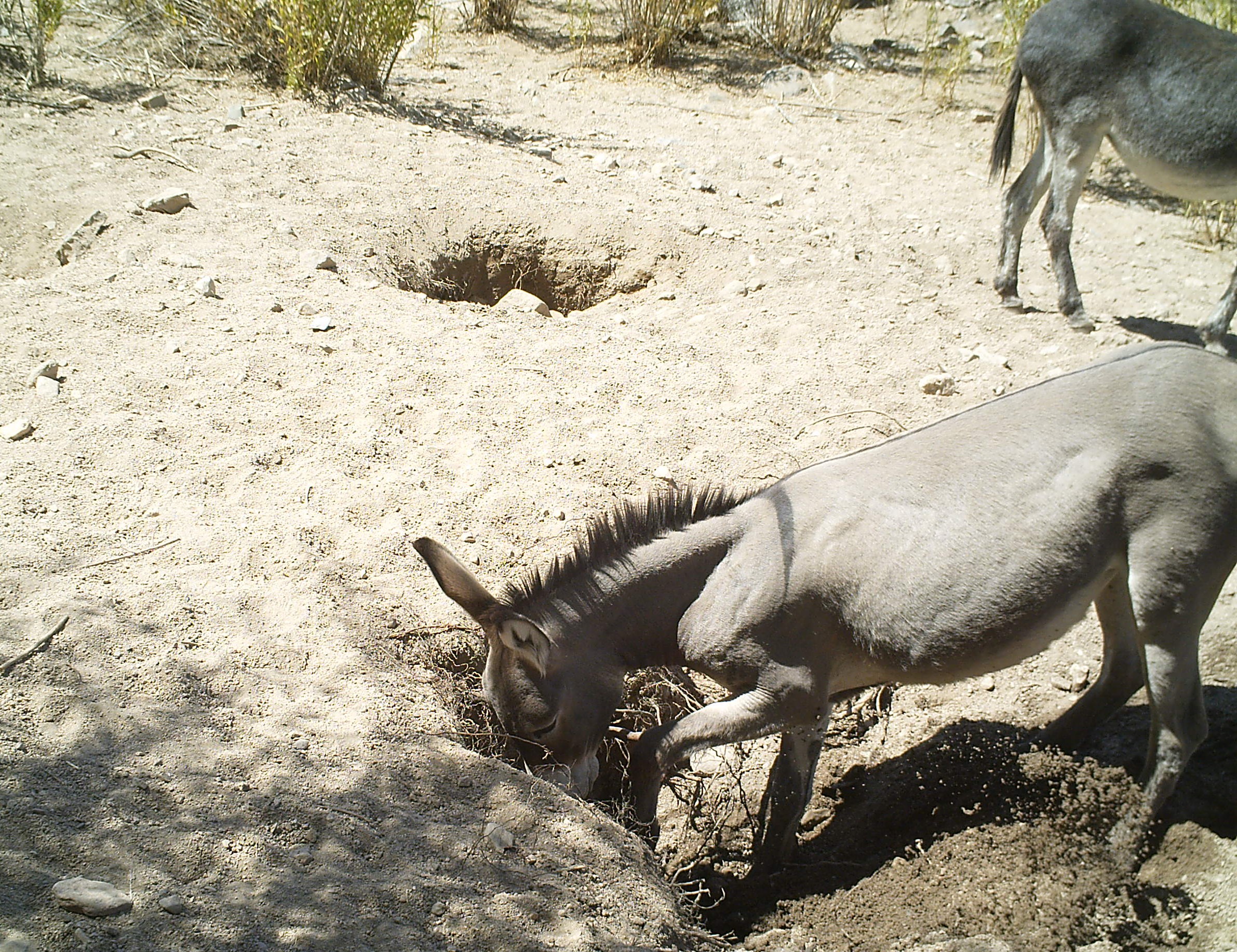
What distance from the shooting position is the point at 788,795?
131 inches

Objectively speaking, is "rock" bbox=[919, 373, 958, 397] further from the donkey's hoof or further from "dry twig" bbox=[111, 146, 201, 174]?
"dry twig" bbox=[111, 146, 201, 174]

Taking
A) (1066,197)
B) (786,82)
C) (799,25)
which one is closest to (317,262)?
(1066,197)

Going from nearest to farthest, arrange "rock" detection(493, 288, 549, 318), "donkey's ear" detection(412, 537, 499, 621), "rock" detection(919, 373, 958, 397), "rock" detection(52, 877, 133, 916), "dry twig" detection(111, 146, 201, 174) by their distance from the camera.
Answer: "rock" detection(52, 877, 133, 916)
"donkey's ear" detection(412, 537, 499, 621)
"rock" detection(919, 373, 958, 397)
"rock" detection(493, 288, 549, 318)
"dry twig" detection(111, 146, 201, 174)

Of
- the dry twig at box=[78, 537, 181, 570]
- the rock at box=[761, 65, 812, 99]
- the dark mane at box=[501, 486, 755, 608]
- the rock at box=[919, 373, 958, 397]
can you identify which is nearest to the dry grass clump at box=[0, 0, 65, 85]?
the dry twig at box=[78, 537, 181, 570]

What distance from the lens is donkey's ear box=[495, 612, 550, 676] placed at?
9.48ft

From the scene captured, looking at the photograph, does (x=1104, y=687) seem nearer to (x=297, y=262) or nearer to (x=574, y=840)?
(x=574, y=840)

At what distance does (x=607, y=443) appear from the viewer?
180 inches

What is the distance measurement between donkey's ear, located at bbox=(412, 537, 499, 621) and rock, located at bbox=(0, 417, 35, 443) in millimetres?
2212

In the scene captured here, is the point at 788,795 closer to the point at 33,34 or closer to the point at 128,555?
the point at 128,555

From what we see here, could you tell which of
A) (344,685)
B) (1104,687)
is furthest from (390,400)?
(1104,687)

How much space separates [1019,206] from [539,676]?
5360 millimetres

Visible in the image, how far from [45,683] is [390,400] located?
2217 millimetres

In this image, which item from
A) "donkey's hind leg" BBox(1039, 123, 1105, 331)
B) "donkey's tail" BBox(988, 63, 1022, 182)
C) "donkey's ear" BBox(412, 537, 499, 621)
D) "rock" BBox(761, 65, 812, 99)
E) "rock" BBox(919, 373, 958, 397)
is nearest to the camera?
"donkey's ear" BBox(412, 537, 499, 621)

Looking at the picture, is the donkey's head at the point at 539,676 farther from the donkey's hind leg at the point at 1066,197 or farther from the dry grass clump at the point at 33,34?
the dry grass clump at the point at 33,34
